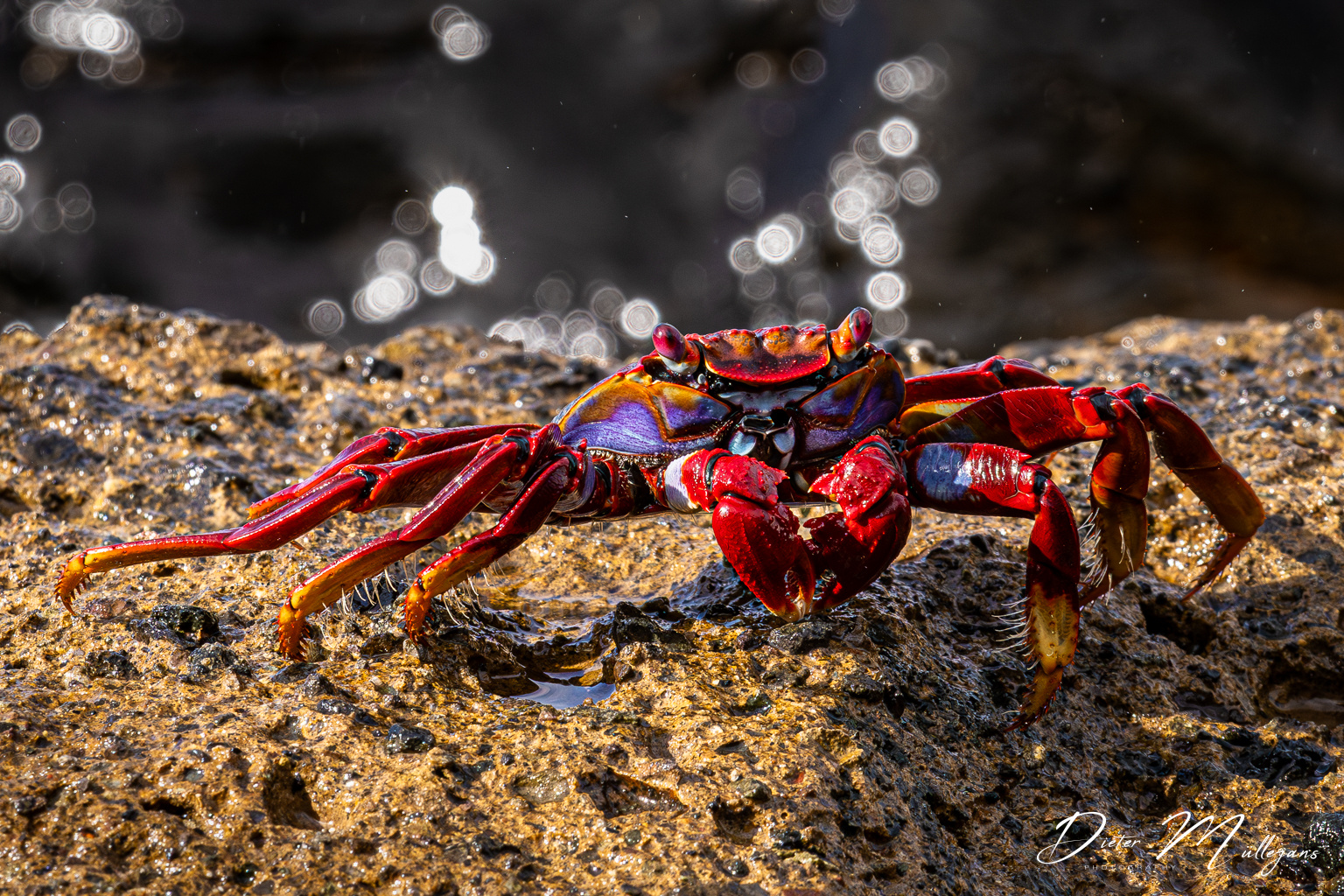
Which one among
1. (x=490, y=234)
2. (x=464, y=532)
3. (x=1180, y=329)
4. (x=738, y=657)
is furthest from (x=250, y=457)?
(x=490, y=234)

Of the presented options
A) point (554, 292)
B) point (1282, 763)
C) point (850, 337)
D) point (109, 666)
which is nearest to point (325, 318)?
point (554, 292)

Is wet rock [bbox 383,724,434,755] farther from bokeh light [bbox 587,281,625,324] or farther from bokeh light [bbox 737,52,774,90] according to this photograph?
bokeh light [bbox 737,52,774,90]

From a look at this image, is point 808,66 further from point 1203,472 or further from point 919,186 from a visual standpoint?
point 1203,472

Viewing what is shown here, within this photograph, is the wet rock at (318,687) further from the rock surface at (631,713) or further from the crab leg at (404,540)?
the crab leg at (404,540)

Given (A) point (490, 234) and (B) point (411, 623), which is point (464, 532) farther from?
(A) point (490, 234)

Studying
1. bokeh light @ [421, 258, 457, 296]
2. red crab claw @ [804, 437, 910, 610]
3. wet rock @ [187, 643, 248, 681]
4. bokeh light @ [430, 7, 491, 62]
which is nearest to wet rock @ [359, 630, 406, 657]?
wet rock @ [187, 643, 248, 681]

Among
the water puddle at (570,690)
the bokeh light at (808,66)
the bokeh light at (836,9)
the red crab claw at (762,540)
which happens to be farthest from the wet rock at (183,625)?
the bokeh light at (836,9)
